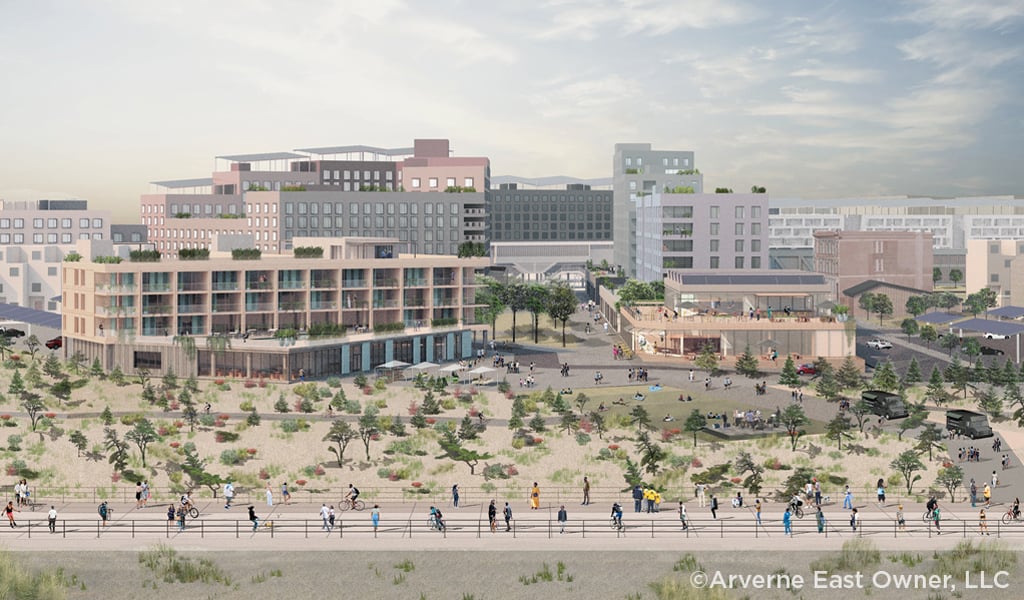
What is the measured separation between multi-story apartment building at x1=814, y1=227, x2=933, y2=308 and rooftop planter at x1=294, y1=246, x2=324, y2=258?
94976mm

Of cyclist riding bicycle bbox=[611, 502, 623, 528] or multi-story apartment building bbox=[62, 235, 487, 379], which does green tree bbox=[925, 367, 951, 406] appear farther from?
multi-story apartment building bbox=[62, 235, 487, 379]

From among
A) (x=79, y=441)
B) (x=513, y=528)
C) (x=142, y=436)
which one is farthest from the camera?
(x=79, y=441)

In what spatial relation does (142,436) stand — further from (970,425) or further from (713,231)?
(713,231)

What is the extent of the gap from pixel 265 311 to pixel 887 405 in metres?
61.0

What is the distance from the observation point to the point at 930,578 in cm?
5662

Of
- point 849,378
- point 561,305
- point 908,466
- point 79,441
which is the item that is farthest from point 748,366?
point 79,441

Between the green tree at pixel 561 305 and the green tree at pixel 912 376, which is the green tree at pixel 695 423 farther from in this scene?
the green tree at pixel 561 305

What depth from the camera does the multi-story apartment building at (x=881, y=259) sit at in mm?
180125

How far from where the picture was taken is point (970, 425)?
275ft

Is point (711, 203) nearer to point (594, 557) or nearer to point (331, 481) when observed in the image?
point (331, 481)

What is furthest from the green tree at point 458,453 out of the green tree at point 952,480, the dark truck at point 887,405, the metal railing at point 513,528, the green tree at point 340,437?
the dark truck at point 887,405

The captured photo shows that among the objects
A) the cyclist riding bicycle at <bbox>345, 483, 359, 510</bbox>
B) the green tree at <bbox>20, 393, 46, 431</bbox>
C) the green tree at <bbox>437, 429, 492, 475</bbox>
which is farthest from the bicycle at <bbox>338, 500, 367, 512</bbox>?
the green tree at <bbox>20, 393, 46, 431</bbox>

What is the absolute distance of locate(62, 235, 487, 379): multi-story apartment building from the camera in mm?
106312

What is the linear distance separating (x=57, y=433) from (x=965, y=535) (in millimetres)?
64192
